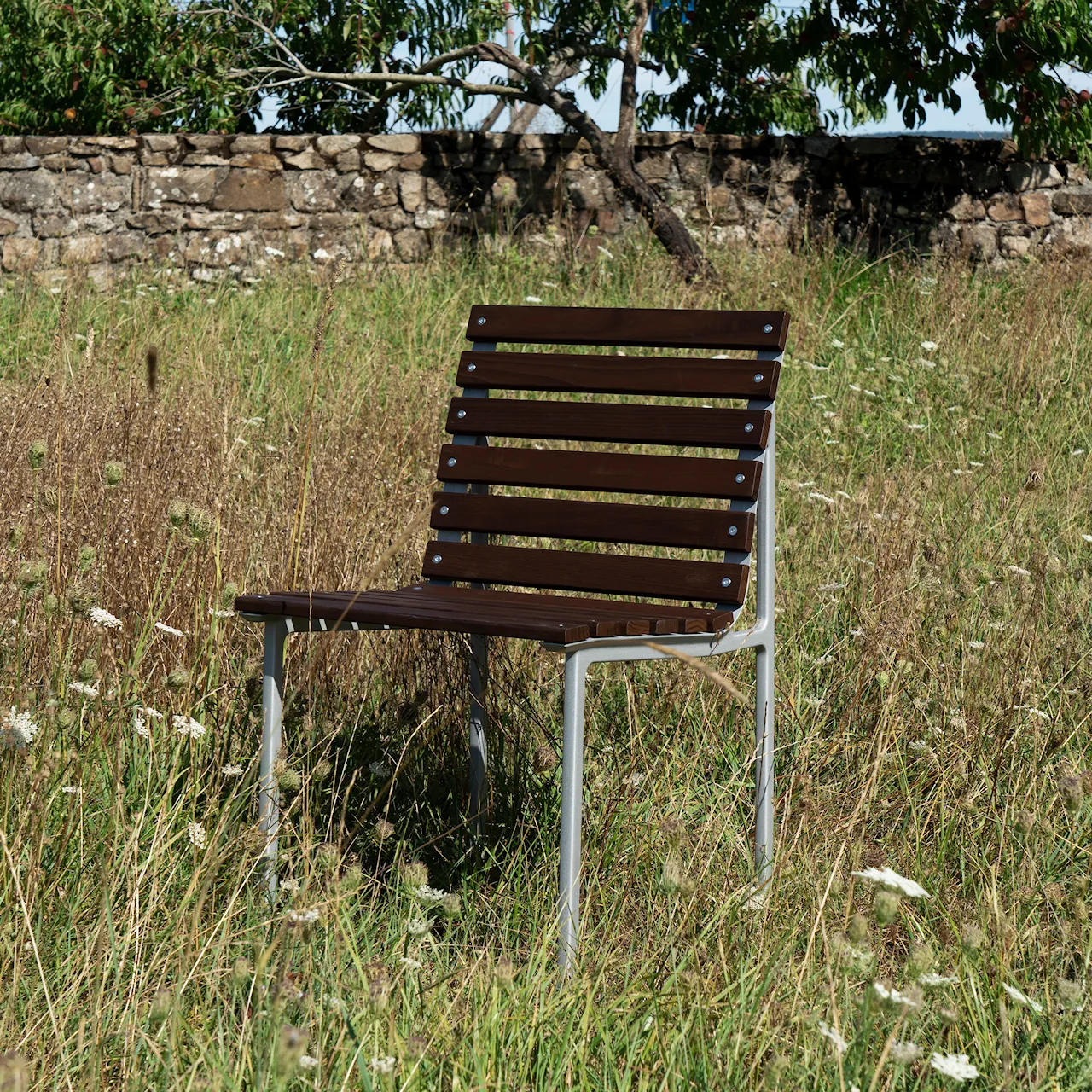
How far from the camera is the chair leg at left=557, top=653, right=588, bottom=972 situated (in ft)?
6.44

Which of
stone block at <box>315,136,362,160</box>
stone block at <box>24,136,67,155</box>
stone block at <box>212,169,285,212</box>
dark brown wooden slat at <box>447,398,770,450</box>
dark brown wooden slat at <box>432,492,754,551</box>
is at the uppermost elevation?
stone block at <box>315,136,362,160</box>

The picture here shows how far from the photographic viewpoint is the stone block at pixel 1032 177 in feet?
28.5

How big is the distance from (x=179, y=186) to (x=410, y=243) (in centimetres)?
152

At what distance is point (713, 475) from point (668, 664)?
0.66 meters

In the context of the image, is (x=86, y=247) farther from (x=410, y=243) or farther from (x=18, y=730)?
(x=18, y=730)

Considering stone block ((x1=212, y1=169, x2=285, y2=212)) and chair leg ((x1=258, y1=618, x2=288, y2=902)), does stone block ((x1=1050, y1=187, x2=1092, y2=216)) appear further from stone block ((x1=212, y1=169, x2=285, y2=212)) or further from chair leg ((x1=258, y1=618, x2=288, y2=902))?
chair leg ((x1=258, y1=618, x2=288, y2=902))

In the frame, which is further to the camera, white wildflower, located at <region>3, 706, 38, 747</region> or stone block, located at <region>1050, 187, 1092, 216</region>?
stone block, located at <region>1050, 187, 1092, 216</region>

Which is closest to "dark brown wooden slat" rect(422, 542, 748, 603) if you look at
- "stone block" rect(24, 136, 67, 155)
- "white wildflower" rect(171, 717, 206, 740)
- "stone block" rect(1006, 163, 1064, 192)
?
"white wildflower" rect(171, 717, 206, 740)

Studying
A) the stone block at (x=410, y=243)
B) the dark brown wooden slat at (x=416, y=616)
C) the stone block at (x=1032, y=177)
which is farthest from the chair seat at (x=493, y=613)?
the stone block at (x=1032, y=177)

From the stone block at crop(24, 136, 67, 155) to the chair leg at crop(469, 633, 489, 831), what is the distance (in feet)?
23.3

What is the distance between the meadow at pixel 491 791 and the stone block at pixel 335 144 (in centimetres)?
379

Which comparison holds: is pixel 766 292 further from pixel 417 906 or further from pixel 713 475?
pixel 417 906

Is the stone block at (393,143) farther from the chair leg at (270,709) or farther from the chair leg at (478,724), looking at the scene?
the chair leg at (270,709)

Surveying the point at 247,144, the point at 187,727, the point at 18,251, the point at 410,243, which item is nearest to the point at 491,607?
the point at 187,727
